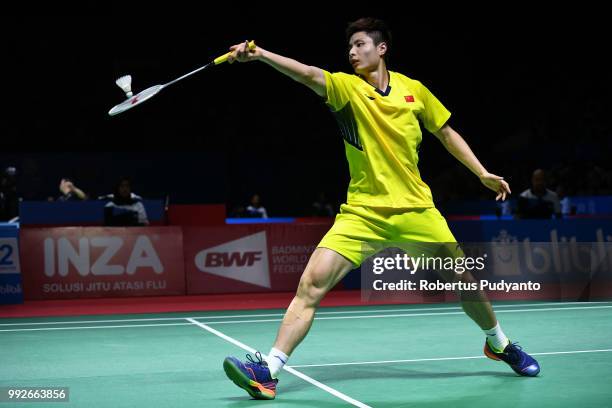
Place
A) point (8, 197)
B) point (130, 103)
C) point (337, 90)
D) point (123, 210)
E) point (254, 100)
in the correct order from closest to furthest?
point (337, 90) < point (130, 103) < point (123, 210) < point (8, 197) < point (254, 100)

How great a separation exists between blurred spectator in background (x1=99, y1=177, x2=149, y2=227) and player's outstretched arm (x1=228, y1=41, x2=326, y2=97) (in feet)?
25.5

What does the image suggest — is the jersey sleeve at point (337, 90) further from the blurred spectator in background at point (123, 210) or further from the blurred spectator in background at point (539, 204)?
the blurred spectator in background at point (539, 204)

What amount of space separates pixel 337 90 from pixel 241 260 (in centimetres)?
747

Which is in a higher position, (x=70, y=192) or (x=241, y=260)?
(x=70, y=192)

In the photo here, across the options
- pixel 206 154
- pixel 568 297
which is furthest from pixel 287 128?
pixel 568 297

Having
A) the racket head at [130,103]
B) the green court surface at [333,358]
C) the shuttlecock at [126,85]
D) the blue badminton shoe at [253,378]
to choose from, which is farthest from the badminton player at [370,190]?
the shuttlecock at [126,85]

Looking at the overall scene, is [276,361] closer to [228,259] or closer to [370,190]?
[370,190]

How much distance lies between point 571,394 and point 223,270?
7.78 meters

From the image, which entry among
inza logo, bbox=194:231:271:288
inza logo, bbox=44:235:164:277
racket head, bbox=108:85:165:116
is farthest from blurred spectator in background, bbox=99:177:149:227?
racket head, bbox=108:85:165:116

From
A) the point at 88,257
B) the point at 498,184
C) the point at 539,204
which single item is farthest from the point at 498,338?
the point at 539,204

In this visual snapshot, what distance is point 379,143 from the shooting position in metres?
4.89

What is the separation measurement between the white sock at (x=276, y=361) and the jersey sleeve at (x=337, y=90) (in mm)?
1347

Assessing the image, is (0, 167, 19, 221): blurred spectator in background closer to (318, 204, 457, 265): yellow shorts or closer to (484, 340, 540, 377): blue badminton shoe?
(318, 204, 457, 265): yellow shorts

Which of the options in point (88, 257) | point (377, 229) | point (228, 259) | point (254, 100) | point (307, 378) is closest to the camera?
point (377, 229)
